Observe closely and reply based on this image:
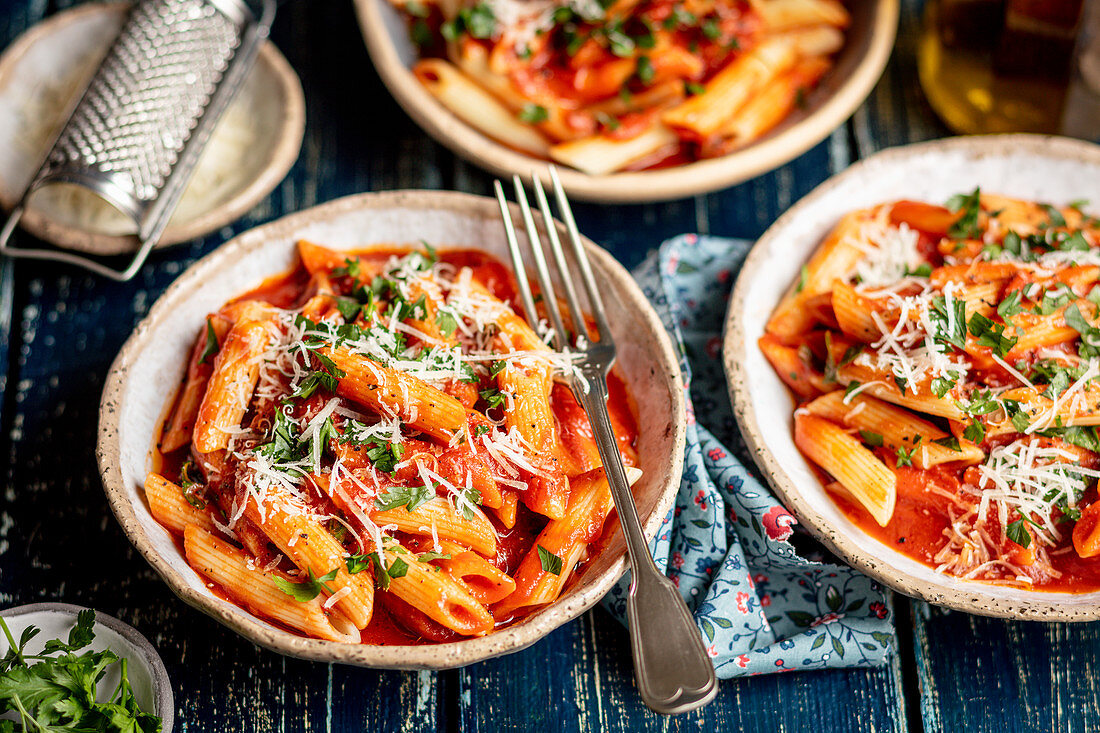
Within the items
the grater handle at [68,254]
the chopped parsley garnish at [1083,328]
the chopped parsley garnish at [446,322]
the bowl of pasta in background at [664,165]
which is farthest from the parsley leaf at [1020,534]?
the grater handle at [68,254]

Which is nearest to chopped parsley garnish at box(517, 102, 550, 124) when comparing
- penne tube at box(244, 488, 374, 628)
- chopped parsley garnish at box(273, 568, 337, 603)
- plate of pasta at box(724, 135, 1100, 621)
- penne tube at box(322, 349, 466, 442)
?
plate of pasta at box(724, 135, 1100, 621)

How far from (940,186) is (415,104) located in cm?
175

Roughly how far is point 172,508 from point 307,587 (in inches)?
17.5

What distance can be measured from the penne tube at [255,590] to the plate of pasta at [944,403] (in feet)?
3.84

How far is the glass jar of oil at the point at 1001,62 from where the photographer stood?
10.2 feet

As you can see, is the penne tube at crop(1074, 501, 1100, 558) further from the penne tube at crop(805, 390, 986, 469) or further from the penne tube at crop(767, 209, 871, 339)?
the penne tube at crop(767, 209, 871, 339)

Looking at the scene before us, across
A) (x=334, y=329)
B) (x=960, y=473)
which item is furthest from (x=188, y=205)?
(x=960, y=473)

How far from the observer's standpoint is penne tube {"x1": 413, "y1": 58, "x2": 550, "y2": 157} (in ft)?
10.6

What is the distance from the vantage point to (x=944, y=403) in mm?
2352

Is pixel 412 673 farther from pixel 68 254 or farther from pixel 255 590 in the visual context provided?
pixel 68 254

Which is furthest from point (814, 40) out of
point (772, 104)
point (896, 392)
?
point (896, 392)

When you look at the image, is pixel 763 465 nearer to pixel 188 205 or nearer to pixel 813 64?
pixel 813 64

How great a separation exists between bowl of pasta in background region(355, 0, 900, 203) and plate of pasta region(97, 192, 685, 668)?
0.51 m

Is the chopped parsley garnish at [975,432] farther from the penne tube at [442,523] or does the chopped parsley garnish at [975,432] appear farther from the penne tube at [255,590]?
the penne tube at [255,590]
